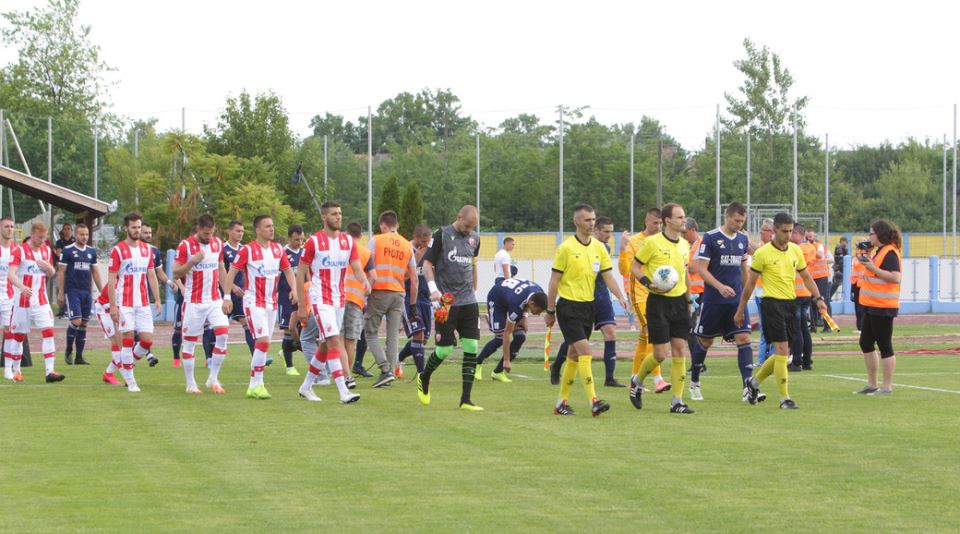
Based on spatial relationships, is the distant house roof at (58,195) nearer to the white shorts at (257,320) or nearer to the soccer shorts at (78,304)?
the soccer shorts at (78,304)

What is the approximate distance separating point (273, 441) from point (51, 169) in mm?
55327

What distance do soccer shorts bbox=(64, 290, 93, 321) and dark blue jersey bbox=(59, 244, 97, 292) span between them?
99mm

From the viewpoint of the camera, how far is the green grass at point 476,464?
738cm

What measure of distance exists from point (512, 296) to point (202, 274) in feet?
13.6

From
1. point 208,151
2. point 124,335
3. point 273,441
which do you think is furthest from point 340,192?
point 273,441

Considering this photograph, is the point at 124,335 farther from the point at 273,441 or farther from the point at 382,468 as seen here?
the point at 382,468

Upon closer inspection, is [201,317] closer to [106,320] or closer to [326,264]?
[326,264]

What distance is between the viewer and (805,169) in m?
63.6

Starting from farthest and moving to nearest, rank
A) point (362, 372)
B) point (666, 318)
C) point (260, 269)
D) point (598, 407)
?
1. point (362, 372)
2. point (260, 269)
3. point (666, 318)
4. point (598, 407)

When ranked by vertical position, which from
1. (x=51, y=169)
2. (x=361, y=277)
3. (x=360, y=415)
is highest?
(x=51, y=169)

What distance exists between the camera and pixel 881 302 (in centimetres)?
1473

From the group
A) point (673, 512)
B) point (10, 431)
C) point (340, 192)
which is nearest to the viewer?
point (673, 512)

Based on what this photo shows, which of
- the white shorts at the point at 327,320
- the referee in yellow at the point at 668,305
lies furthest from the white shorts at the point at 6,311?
the referee in yellow at the point at 668,305

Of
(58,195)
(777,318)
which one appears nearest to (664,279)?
(777,318)
